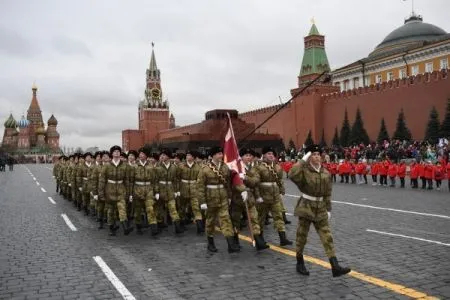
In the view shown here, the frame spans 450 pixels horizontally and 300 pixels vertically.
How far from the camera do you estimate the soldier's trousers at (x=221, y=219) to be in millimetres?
7668

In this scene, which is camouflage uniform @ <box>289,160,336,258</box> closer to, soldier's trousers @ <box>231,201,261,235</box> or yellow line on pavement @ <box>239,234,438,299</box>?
yellow line on pavement @ <box>239,234,438,299</box>

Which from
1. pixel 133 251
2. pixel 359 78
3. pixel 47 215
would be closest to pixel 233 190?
pixel 133 251

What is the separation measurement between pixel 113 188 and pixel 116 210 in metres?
0.58

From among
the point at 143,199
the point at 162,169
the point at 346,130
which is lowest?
the point at 143,199

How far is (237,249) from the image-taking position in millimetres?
7691

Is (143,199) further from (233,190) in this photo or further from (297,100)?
(297,100)

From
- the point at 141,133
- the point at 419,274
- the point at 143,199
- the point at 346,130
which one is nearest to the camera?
the point at 419,274

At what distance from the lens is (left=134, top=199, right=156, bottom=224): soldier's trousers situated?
953 cm

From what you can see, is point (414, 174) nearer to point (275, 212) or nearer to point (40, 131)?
point (275, 212)

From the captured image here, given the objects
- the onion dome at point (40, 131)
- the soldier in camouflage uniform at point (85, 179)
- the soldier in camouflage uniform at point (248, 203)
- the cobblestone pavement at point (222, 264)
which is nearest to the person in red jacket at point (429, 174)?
the cobblestone pavement at point (222, 264)

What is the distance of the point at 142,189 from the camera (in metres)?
9.82

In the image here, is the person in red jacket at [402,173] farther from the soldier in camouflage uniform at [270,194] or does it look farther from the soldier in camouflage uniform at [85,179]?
the soldier in camouflage uniform at [85,179]

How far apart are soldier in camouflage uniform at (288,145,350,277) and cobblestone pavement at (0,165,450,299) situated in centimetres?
55

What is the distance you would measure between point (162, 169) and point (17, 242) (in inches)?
130
